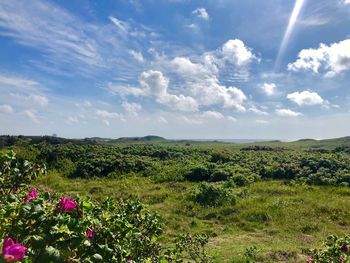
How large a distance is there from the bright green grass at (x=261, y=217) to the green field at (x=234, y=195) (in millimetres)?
34

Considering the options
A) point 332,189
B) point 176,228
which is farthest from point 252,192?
point 176,228

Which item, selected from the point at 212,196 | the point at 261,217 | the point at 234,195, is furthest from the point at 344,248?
the point at 234,195

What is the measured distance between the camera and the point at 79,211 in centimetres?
335

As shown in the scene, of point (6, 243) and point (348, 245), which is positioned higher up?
point (6, 243)

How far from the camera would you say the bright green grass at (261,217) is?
13234 millimetres

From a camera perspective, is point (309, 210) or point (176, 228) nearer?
point (176, 228)

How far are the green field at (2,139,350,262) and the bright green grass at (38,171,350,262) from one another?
34 millimetres

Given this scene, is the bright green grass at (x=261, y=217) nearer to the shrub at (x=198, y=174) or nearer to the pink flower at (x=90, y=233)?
the shrub at (x=198, y=174)

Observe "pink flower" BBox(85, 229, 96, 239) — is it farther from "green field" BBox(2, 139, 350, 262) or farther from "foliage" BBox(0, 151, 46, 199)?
"green field" BBox(2, 139, 350, 262)

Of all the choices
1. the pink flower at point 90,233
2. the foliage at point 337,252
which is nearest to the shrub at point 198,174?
the foliage at point 337,252

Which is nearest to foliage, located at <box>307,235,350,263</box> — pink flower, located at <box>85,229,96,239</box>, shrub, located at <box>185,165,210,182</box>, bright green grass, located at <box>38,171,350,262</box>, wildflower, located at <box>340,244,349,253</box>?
wildflower, located at <box>340,244,349,253</box>

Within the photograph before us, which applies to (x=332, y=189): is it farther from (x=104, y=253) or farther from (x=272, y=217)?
(x=104, y=253)

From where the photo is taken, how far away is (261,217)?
17.5 metres

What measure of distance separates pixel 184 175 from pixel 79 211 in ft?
93.4
